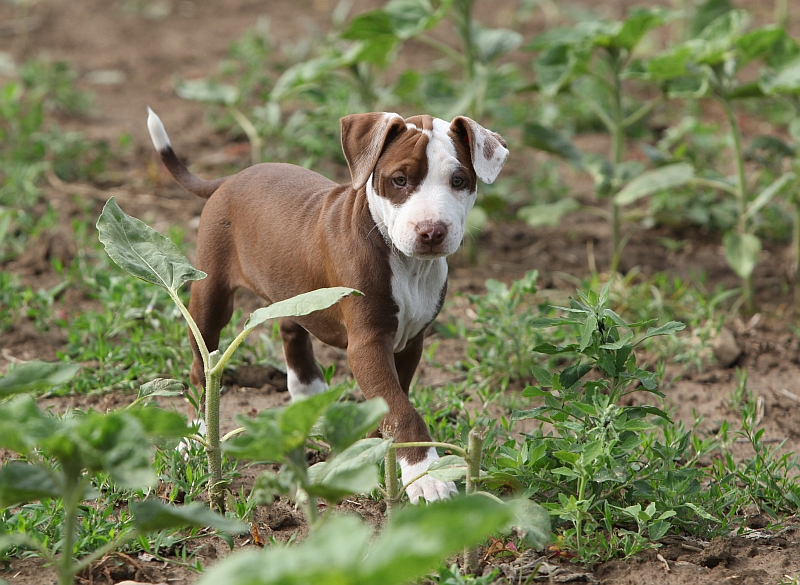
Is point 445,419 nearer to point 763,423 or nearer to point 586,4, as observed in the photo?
point 763,423

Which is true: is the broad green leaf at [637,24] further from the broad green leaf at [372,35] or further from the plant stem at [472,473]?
the plant stem at [472,473]

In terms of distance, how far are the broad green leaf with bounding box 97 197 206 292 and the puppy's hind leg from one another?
2.80 feet

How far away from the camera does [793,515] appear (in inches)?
136

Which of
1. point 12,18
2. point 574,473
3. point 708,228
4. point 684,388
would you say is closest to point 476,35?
point 708,228

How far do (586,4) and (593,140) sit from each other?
336 cm

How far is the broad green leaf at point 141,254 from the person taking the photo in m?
3.16

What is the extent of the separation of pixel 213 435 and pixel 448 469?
2.53 ft

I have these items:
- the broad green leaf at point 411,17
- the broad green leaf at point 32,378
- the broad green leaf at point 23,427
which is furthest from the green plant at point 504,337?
the broad green leaf at point 23,427

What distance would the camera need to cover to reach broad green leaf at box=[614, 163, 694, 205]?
507 centimetres

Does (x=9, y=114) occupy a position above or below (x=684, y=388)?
above

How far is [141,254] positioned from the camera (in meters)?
3.21

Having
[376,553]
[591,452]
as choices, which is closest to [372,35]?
[591,452]

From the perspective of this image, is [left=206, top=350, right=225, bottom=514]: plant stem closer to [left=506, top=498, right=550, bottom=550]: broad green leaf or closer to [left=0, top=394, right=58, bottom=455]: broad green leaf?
[left=0, top=394, right=58, bottom=455]: broad green leaf

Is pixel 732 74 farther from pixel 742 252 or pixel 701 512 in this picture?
pixel 701 512
